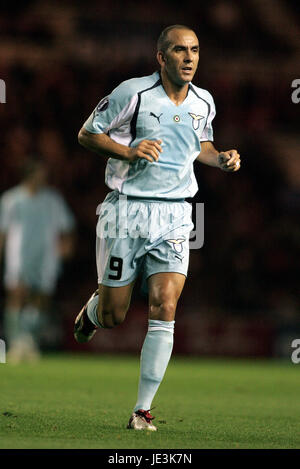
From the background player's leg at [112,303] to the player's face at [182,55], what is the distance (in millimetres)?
1228

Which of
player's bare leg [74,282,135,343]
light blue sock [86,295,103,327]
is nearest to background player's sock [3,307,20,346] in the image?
light blue sock [86,295,103,327]

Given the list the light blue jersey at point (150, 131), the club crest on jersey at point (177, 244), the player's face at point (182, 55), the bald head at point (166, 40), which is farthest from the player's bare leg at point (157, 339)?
the bald head at point (166, 40)

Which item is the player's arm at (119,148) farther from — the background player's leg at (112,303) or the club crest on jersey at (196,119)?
the background player's leg at (112,303)

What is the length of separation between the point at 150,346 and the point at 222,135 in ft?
35.5

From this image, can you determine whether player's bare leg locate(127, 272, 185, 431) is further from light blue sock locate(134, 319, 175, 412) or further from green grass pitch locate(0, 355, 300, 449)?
green grass pitch locate(0, 355, 300, 449)

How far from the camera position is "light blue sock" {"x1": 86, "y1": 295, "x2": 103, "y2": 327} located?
6.25 m

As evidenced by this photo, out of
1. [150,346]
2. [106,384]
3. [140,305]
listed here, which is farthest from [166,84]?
[140,305]

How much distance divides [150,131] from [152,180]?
0.92 ft

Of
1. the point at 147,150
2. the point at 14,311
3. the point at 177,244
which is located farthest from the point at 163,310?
the point at 14,311

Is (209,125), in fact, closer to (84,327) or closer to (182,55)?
(182,55)

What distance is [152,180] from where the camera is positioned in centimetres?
581

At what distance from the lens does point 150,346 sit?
557 cm

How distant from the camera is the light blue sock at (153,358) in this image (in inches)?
217

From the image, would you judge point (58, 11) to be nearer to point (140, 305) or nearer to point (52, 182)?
point (52, 182)
